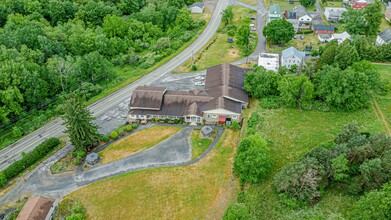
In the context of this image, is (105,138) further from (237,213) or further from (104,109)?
(237,213)

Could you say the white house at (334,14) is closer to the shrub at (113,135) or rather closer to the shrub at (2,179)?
the shrub at (113,135)

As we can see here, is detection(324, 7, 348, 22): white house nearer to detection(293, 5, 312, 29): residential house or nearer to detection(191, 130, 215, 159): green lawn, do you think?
detection(293, 5, 312, 29): residential house

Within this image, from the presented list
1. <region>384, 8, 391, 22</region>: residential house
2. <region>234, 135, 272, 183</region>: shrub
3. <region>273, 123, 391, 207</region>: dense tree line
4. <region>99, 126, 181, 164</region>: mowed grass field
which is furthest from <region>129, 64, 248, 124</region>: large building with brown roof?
<region>384, 8, 391, 22</region>: residential house

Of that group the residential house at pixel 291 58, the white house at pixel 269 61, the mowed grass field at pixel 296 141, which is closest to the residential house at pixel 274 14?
the white house at pixel 269 61

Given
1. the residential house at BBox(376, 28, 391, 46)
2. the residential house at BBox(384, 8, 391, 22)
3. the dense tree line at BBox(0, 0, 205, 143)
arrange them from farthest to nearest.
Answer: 1. the residential house at BBox(384, 8, 391, 22)
2. the residential house at BBox(376, 28, 391, 46)
3. the dense tree line at BBox(0, 0, 205, 143)

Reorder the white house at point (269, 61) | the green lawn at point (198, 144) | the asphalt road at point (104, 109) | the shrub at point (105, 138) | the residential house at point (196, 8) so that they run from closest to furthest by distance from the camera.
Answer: the green lawn at point (198, 144), the asphalt road at point (104, 109), the shrub at point (105, 138), the white house at point (269, 61), the residential house at point (196, 8)

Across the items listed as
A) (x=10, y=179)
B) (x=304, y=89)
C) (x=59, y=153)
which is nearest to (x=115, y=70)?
(x=59, y=153)

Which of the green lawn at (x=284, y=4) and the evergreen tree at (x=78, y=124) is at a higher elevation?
the green lawn at (x=284, y=4)

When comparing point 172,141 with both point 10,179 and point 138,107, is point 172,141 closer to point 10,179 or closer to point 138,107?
point 138,107
